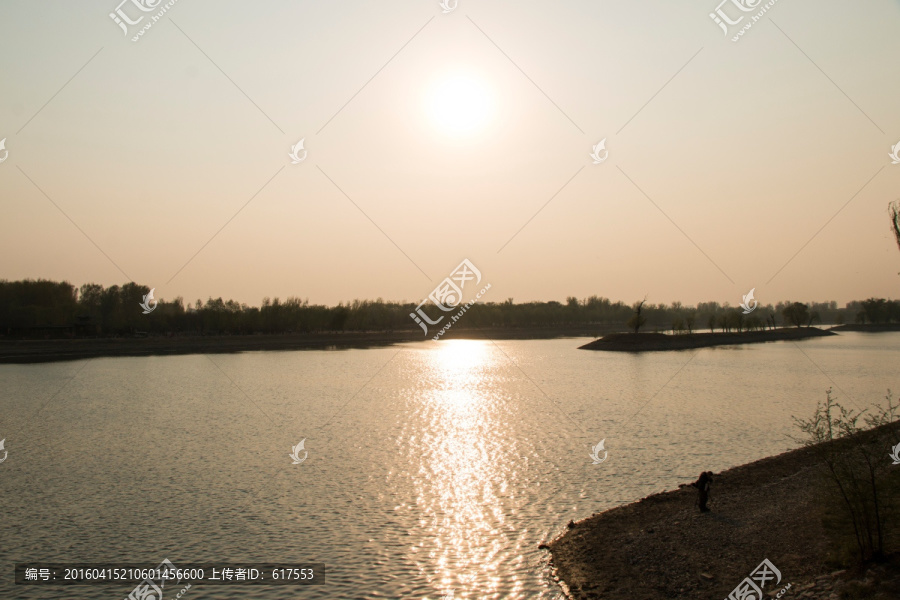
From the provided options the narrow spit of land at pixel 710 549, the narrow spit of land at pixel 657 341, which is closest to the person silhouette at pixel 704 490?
the narrow spit of land at pixel 710 549

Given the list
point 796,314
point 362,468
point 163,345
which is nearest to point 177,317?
point 163,345

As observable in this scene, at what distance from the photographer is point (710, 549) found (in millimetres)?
11156

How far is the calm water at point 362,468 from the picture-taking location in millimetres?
12359

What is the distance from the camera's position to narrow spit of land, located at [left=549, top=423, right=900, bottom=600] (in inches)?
364

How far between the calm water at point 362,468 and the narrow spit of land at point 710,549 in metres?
1.00

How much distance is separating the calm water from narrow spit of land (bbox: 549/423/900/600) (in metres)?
1.00

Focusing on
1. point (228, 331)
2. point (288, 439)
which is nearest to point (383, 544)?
point (288, 439)

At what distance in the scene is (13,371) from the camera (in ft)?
187

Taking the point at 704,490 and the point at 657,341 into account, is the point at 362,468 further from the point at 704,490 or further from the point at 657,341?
the point at 657,341

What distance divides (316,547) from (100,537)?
489 centimetres

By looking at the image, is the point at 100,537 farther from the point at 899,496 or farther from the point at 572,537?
the point at 899,496

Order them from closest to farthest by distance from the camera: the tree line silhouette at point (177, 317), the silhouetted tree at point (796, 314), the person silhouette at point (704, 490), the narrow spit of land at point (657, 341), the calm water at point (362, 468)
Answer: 1. the calm water at point (362, 468)
2. the person silhouette at point (704, 490)
3. the narrow spit of land at point (657, 341)
4. the tree line silhouette at point (177, 317)
5. the silhouetted tree at point (796, 314)

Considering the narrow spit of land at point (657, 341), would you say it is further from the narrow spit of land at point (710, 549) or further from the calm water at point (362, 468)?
the narrow spit of land at point (710, 549)

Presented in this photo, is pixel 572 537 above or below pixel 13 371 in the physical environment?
below
